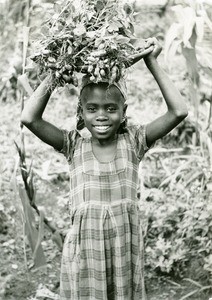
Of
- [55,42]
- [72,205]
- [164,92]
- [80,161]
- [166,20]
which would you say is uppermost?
[166,20]

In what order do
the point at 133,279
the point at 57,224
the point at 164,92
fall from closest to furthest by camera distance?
the point at 164,92 < the point at 133,279 < the point at 57,224

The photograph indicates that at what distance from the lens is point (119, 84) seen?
1840 millimetres

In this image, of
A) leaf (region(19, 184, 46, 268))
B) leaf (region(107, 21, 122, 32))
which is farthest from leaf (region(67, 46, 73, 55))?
leaf (region(19, 184, 46, 268))

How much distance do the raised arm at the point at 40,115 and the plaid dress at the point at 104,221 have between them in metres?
0.06

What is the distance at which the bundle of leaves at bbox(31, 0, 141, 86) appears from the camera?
1.71m

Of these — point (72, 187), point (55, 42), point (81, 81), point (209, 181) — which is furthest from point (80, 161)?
point (209, 181)

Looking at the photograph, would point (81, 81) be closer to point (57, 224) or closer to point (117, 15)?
point (117, 15)

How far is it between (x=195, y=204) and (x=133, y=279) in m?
0.90

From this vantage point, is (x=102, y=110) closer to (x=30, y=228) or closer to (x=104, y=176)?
(x=104, y=176)

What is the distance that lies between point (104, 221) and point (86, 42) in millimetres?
612

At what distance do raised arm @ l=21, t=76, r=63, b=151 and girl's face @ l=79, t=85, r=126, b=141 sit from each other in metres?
0.13

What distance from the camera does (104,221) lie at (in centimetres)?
190

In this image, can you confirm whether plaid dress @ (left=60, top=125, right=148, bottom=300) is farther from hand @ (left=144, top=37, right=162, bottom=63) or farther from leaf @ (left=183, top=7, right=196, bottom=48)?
leaf @ (left=183, top=7, right=196, bottom=48)

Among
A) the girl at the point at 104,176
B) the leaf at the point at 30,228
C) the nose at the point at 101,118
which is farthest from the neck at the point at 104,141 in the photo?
the leaf at the point at 30,228
